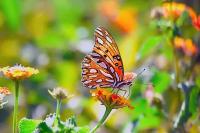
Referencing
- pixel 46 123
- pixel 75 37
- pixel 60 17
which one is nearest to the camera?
pixel 46 123

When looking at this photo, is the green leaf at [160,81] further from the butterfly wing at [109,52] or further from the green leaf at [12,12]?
the green leaf at [12,12]

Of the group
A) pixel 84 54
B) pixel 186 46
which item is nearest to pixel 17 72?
pixel 186 46

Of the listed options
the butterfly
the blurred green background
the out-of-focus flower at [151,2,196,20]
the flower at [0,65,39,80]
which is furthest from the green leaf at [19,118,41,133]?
the out-of-focus flower at [151,2,196,20]

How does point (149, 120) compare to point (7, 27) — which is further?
point (7, 27)

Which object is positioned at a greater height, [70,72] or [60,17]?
[60,17]

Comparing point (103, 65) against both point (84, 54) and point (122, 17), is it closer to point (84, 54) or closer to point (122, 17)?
point (84, 54)

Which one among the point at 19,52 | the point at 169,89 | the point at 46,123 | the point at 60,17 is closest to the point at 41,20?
the point at 60,17

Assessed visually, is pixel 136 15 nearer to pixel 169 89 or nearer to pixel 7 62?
pixel 7 62
